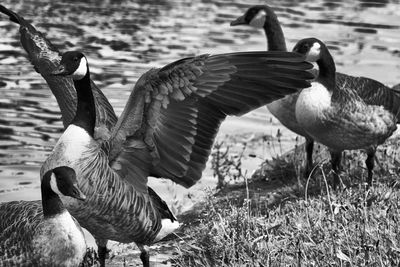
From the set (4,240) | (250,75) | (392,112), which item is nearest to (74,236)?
(4,240)

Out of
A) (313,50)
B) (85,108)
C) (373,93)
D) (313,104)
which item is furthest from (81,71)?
(373,93)

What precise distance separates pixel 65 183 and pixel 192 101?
1.27 metres

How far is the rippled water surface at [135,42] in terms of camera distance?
1379cm

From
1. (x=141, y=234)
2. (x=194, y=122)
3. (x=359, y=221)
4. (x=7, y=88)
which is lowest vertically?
(x=7, y=88)

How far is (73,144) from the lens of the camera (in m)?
7.40

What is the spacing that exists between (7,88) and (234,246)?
A: 9.65 m

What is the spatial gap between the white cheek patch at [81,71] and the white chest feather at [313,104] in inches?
125

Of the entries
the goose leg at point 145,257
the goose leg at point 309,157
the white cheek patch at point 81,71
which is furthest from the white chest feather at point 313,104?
the white cheek patch at point 81,71

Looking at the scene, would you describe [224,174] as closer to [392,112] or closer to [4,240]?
[392,112]

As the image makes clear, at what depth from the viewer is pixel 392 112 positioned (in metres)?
10.4

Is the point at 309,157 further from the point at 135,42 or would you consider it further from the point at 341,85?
the point at 135,42

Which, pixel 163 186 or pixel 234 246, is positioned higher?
pixel 234 246

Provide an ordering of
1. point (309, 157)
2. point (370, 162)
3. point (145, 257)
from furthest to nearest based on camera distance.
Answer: point (309, 157), point (370, 162), point (145, 257)

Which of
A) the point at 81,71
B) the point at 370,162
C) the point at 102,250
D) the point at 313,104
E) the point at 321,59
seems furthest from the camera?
the point at 321,59
